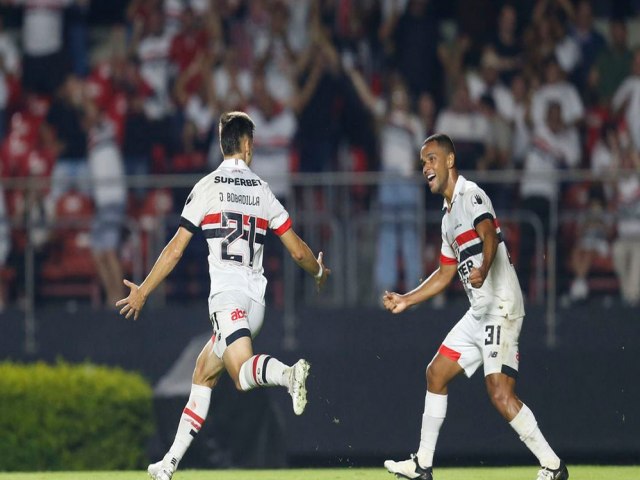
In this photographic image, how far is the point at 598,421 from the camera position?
1434 cm

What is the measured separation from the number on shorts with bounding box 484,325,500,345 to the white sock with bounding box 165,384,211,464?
1971 millimetres

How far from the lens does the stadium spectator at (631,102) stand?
16.3 metres

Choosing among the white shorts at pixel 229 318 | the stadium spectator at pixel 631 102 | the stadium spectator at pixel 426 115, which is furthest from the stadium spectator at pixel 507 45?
the white shorts at pixel 229 318

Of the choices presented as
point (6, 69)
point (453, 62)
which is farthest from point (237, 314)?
point (6, 69)

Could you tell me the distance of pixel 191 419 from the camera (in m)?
9.73

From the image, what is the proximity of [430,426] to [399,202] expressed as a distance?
5683 millimetres

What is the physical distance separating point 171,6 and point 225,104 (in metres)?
1.93

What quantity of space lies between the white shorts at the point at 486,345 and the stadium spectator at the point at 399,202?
16.2 feet

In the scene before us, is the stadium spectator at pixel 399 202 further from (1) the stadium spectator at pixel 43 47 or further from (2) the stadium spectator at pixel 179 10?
(1) the stadium spectator at pixel 43 47

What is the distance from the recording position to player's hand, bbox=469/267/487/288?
9.27 m

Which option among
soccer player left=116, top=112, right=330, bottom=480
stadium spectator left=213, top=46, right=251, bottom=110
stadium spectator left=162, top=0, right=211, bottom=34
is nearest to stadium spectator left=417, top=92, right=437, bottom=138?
stadium spectator left=213, top=46, right=251, bottom=110

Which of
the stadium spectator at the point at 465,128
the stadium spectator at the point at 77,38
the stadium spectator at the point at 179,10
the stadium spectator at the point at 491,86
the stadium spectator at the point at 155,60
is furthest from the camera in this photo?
the stadium spectator at the point at 77,38

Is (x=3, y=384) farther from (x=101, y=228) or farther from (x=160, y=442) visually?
(x=101, y=228)

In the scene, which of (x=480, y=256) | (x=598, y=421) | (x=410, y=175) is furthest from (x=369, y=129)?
(x=480, y=256)
